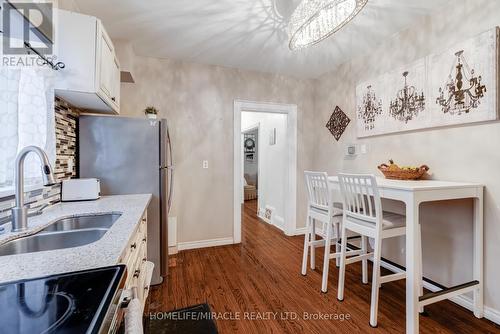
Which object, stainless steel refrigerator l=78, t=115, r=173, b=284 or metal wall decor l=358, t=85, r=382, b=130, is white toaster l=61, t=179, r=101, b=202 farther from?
metal wall decor l=358, t=85, r=382, b=130

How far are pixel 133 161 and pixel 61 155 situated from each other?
0.50 meters

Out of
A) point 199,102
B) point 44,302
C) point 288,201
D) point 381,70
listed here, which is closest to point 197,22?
point 199,102

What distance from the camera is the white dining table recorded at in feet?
4.98

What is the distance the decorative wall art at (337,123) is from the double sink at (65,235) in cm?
268

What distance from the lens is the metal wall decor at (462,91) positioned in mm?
1709

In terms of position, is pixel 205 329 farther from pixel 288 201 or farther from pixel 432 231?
pixel 288 201

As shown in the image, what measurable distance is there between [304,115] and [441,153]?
1.90 meters

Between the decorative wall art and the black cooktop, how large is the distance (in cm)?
294

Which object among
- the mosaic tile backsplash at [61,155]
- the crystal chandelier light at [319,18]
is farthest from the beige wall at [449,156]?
the mosaic tile backsplash at [61,155]

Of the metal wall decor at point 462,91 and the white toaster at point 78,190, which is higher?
the metal wall decor at point 462,91

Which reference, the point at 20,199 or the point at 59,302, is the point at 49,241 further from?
the point at 59,302

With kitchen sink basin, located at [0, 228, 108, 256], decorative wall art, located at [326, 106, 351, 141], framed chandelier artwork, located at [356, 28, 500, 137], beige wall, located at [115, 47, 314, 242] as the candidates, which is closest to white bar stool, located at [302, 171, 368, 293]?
framed chandelier artwork, located at [356, 28, 500, 137]

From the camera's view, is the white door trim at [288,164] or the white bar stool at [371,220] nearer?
the white bar stool at [371,220]

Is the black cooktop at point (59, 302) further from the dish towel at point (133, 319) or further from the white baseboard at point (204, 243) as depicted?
the white baseboard at point (204, 243)
